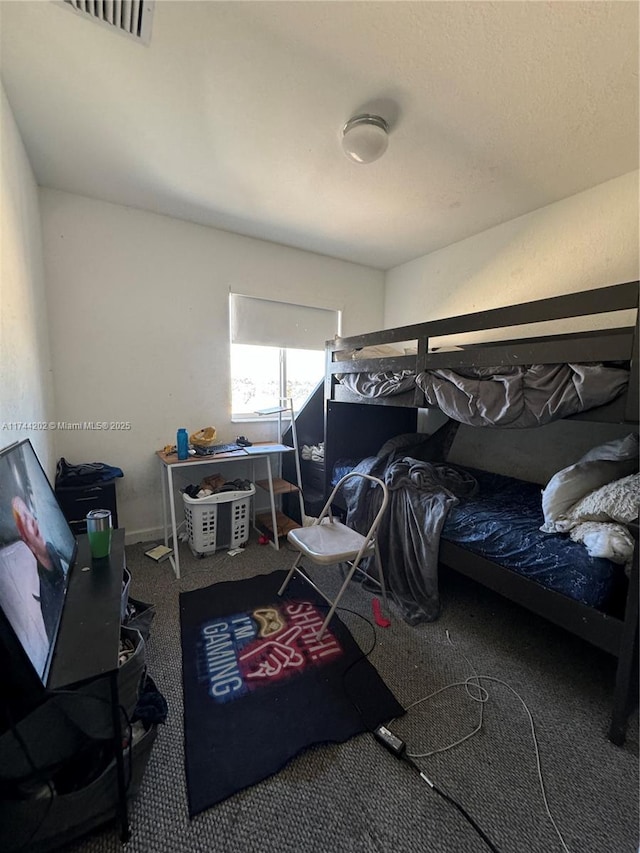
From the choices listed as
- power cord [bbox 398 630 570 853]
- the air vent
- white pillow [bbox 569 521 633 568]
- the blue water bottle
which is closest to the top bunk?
white pillow [bbox 569 521 633 568]

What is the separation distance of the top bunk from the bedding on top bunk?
529mm

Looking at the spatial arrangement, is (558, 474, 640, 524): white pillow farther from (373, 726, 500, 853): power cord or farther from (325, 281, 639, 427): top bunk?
(373, 726, 500, 853): power cord

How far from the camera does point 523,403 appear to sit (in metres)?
1.55

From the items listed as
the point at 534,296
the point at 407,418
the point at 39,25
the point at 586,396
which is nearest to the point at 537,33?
the point at 586,396

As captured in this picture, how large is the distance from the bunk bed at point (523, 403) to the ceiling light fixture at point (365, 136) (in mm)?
913

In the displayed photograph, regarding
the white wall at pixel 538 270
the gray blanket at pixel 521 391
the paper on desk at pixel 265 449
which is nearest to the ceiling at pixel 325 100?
the white wall at pixel 538 270

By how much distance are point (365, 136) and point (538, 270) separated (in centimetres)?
164

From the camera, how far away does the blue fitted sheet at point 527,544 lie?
133 cm

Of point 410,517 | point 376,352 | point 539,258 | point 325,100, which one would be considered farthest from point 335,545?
point 539,258

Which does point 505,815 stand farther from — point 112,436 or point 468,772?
point 112,436

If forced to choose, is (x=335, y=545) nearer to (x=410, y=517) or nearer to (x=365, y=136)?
(x=410, y=517)

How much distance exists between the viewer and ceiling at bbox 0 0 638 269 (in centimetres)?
118

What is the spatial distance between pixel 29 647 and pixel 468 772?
144 cm

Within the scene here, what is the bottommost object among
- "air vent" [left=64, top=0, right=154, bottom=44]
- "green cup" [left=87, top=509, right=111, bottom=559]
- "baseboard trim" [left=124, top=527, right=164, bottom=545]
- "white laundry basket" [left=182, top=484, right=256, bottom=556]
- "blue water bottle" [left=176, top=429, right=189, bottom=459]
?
"baseboard trim" [left=124, top=527, right=164, bottom=545]
